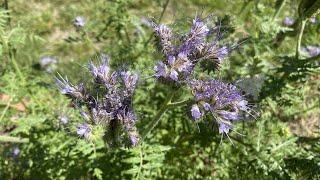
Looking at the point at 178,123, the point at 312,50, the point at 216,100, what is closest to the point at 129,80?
the point at 216,100

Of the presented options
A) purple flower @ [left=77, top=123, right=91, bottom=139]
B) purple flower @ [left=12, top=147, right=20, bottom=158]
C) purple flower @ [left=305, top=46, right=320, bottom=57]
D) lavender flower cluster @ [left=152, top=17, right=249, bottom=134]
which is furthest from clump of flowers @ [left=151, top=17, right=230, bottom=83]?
purple flower @ [left=12, top=147, right=20, bottom=158]

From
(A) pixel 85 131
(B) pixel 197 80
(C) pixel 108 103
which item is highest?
(B) pixel 197 80

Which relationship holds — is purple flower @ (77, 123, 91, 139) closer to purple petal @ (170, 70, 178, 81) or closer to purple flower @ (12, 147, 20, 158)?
purple petal @ (170, 70, 178, 81)

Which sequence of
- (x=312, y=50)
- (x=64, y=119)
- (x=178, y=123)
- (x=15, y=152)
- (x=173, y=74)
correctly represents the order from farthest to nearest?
(x=312, y=50), (x=15, y=152), (x=178, y=123), (x=64, y=119), (x=173, y=74)

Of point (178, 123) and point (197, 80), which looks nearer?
point (197, 80)

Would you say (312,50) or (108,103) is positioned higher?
(312,50)

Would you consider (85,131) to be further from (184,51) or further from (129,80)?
(184,51)

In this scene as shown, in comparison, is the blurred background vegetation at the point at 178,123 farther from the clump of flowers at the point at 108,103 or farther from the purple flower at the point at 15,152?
the clump of flowers at the point at 108,103

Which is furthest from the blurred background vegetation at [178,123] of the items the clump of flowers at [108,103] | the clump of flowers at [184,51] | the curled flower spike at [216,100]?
the curled flower spike at [216,100]
